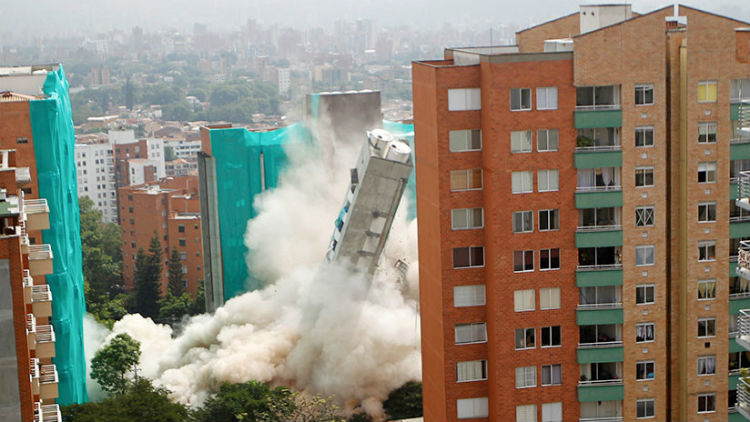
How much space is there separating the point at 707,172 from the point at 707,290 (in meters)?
2.20

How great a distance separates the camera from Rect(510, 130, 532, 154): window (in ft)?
62.8

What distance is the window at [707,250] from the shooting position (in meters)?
19.7

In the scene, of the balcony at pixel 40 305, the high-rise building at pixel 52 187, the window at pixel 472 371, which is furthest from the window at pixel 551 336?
the high-rise building at pixel 52 187

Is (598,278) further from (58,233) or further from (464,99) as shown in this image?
(58,233)

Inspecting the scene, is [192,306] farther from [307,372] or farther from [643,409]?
[643,409]

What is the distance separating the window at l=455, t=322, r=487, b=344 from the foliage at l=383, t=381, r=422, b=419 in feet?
37.2

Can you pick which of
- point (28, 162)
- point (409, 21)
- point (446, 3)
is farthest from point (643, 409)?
point (409, 21)

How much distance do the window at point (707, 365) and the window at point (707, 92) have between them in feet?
15.7

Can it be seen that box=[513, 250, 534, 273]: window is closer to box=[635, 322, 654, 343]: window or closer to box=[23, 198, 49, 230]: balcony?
box=[635, 322, 654, 343]: window

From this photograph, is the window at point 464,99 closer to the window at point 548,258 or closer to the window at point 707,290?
the window at point 548,258

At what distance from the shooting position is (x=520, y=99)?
1908cm

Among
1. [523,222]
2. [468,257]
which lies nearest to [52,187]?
[468,257]

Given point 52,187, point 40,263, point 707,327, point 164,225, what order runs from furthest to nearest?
point 164,225 → point 52,187 → point 707,327 → point 40,263

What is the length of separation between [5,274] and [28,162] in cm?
1494
